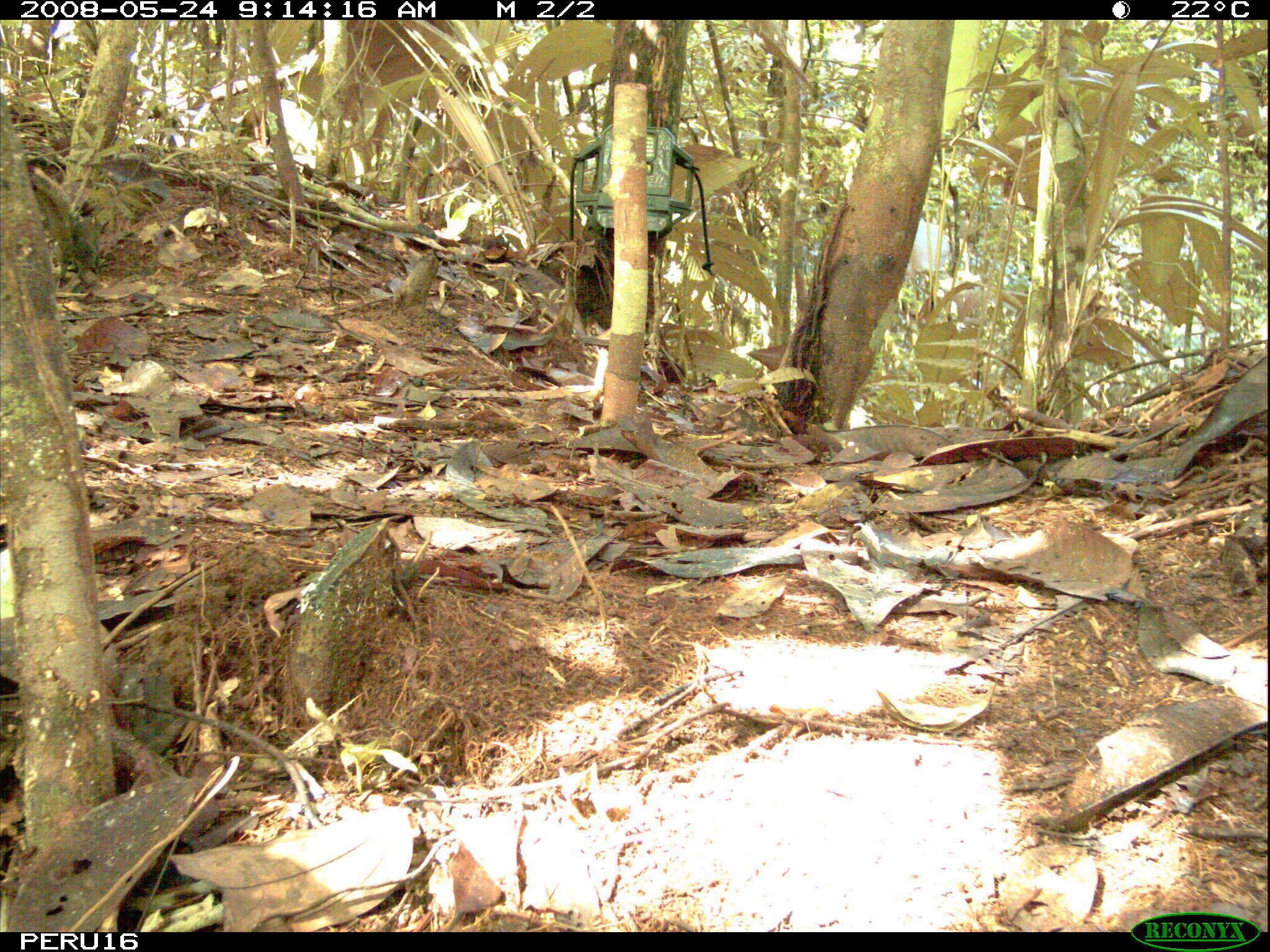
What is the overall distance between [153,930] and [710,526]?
1323mm

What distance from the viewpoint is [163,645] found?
150cm

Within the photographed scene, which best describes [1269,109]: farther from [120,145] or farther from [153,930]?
[120,145]

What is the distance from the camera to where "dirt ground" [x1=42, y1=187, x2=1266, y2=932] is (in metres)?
1.12

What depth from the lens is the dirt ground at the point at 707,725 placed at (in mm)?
1122

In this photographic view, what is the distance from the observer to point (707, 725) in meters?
1.43

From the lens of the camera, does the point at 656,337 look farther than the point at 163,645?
Yes

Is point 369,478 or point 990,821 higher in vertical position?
point 369,478

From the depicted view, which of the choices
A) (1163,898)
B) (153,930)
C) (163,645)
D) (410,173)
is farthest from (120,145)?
(1163,898)

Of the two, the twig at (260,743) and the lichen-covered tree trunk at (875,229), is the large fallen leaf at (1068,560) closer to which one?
the lichen-covered tree trunk at (875,229)

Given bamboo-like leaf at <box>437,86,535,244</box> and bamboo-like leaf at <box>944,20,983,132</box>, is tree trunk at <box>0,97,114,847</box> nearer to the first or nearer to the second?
bamboo-like leaf at <box>944,20,983,132</box>
